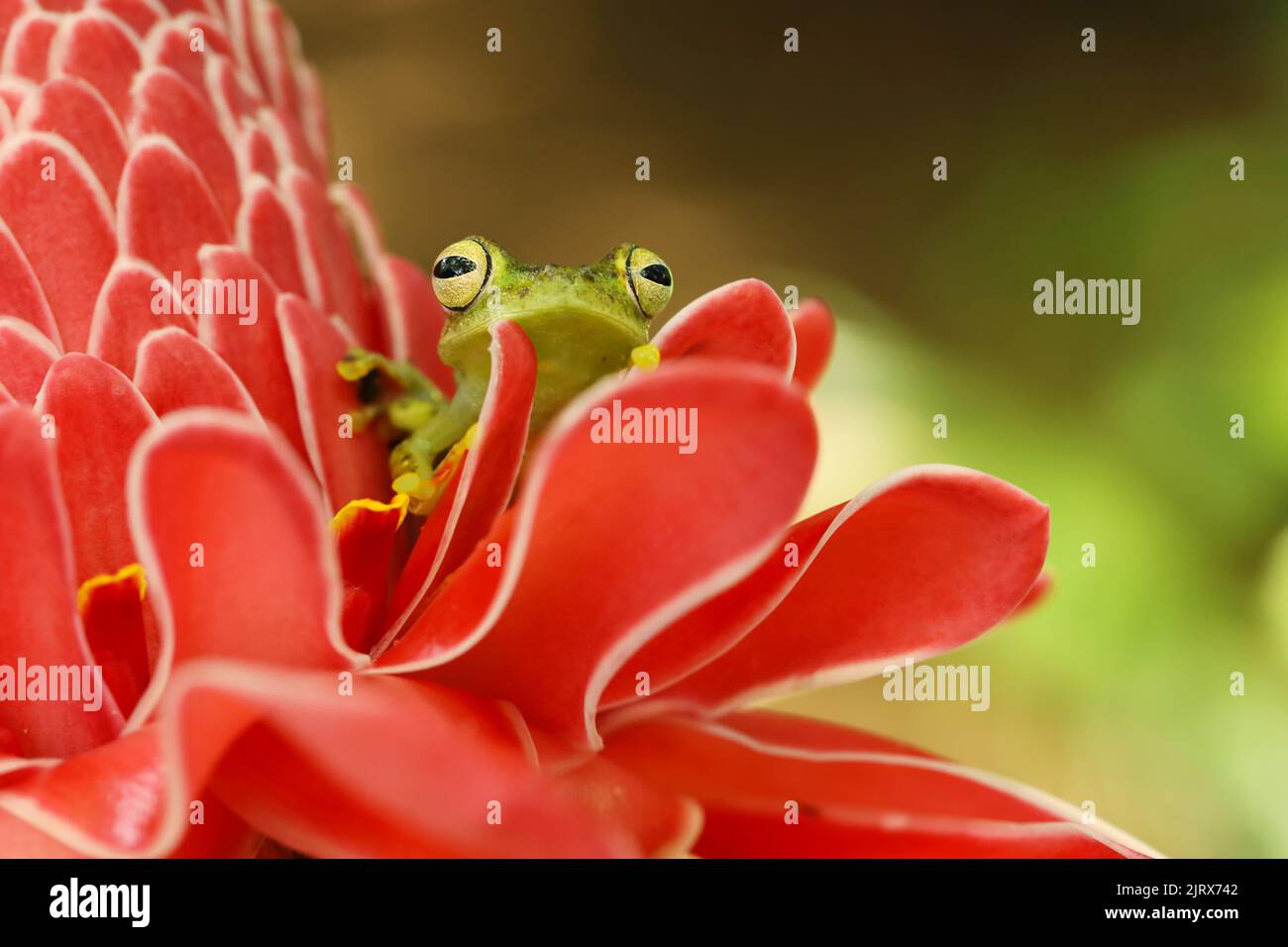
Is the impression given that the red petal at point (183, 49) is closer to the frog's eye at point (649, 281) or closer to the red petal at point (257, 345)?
the red petal at point (257, 345)

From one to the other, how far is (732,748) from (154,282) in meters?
0.25

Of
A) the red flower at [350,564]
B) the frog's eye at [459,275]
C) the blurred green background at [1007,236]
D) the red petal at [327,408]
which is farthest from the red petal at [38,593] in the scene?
the blurred green background at [1007,236]

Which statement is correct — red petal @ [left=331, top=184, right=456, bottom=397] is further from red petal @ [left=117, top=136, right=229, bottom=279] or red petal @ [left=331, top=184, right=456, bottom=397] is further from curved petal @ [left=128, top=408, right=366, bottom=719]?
curved petal @ [left=128, top=408, right=366, bottom=719]

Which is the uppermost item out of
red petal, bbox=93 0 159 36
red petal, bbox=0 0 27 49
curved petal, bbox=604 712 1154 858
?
red petal, bbox=93 0 159 36

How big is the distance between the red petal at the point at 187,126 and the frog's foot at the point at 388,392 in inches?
2.9

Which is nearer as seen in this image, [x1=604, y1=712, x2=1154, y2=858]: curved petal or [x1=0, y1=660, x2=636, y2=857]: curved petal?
[x1=0, y1=660, x2=636, y2=857]: curved petal

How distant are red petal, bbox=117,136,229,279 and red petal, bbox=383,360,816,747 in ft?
0.54

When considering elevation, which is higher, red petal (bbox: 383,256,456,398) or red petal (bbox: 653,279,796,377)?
red petal (bbox: 383,256,456,398)

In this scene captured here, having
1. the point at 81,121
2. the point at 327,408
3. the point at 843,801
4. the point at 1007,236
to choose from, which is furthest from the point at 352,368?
the point at 1007,236

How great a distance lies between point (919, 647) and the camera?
426 mm

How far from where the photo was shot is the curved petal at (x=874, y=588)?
39cm

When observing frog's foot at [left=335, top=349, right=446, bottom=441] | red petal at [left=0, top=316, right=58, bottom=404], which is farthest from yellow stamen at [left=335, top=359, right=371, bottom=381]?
red petal at [left=0, top=316, right=58, bottom=404]

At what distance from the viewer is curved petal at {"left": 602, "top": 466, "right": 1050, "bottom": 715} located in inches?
15.3

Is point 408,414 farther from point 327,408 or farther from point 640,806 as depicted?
point 640,806
